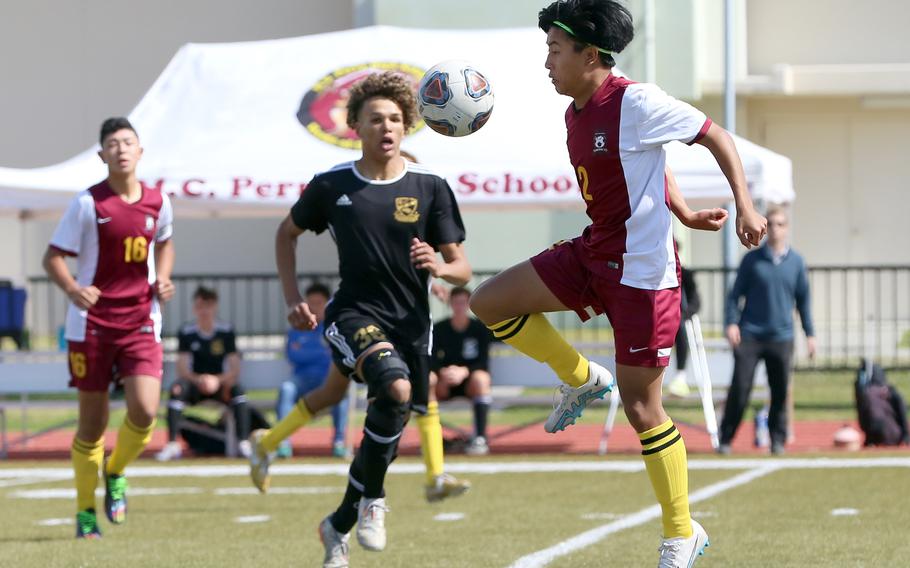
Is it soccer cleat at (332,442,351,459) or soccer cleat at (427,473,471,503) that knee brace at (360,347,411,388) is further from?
soccer cleat at (332,442,351,459)

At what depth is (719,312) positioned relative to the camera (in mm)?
20656

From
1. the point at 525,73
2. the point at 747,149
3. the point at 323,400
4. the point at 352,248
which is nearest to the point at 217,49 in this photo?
the point at 525,73

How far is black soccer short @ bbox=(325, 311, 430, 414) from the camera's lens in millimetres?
6555

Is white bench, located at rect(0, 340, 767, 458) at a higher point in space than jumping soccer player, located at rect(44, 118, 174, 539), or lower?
lower

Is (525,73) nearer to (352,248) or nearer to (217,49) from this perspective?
(217,49)

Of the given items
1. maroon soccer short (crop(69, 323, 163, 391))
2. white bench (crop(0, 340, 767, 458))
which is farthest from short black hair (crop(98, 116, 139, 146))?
white bench (crop(0, 340, 767, 458))

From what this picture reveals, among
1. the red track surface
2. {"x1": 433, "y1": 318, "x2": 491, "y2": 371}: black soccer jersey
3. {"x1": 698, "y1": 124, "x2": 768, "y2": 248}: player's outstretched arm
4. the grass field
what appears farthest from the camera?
the red track surface

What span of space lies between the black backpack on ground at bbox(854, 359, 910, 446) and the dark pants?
861 millimetres

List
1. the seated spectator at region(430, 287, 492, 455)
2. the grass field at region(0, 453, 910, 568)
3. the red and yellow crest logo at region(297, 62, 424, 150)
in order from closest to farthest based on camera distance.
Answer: the grass field at region(0, 453, 910, 568) < the red and yellow crest logo at region(297, 62, 424, 150) < the seated spectator at region(430, 287, 492, 455)

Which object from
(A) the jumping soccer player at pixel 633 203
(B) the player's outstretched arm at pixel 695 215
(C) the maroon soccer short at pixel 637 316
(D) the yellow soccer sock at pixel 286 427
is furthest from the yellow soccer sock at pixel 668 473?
(D) the yellow soccer sock at pixel 286 427

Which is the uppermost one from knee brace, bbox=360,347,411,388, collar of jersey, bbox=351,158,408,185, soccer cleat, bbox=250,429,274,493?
collar of jersey, bbox=351,158,408,185

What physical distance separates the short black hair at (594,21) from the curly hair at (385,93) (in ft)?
4.69

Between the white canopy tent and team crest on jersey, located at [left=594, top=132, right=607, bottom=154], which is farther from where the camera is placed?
the white canopy tent

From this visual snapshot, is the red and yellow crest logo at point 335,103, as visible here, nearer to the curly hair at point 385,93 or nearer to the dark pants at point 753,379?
the dark pants at point 753,379
